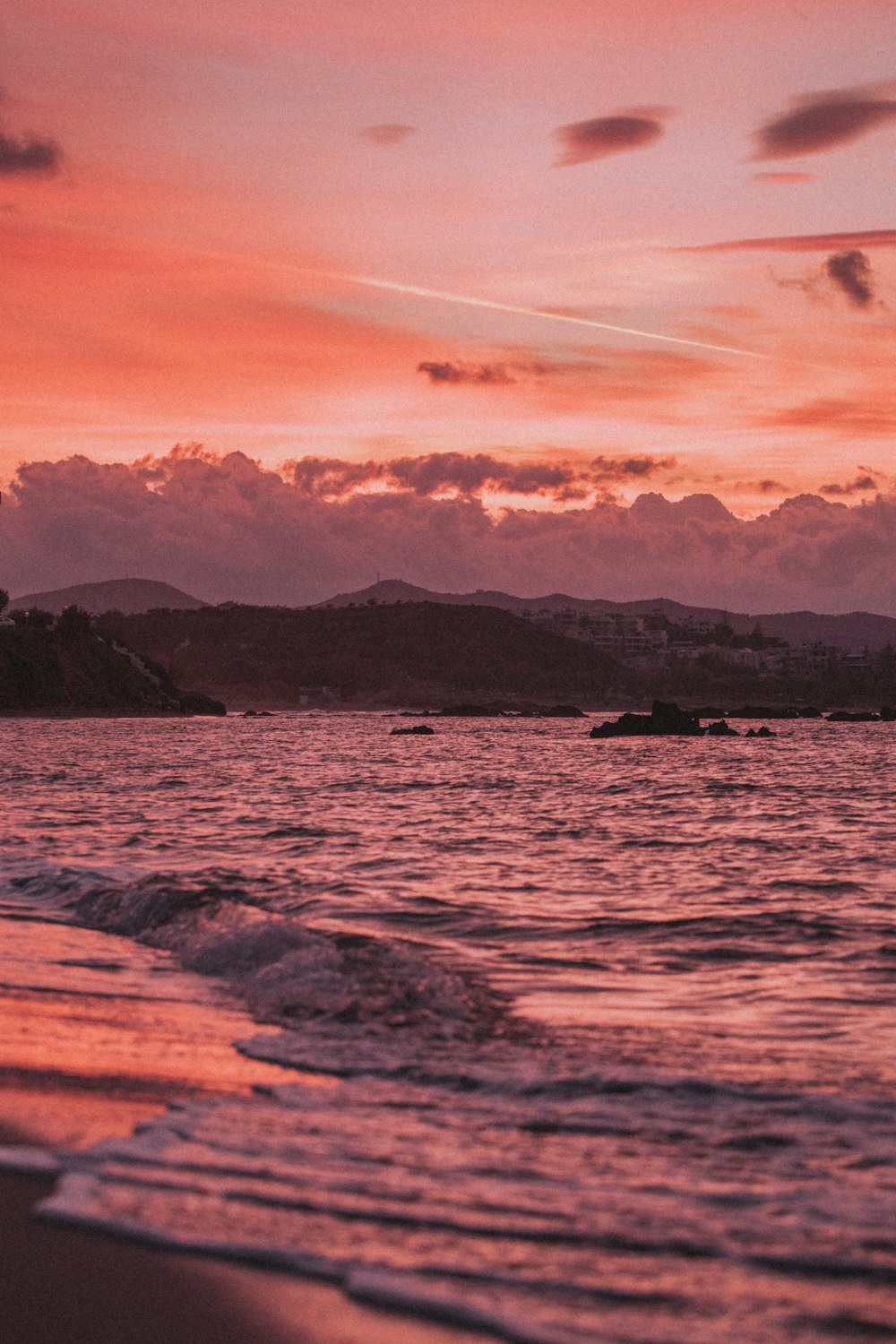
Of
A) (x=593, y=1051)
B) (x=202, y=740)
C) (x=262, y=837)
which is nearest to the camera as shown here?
(x=593, y=1051)

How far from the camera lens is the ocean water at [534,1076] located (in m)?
4.68

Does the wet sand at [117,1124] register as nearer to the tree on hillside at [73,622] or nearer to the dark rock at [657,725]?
the dark rock at [657,725]

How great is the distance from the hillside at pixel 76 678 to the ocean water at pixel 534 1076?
111 meters

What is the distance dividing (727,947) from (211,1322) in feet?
27.0

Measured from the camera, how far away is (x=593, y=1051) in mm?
7891

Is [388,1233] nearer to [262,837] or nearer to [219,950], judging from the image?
[219,950]

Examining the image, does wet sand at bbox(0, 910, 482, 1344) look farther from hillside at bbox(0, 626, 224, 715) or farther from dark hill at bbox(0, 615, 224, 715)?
dark hill at bbox(0, 615, 224, 715)

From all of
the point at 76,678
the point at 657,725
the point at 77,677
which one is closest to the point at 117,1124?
the point at 657,725

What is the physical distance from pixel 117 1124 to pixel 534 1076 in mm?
2423

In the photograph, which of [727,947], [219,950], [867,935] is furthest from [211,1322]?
[867,935]

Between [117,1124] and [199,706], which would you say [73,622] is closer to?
[199,706]

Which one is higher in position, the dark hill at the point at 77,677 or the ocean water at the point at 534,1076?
the dark hill at the point at 77,677

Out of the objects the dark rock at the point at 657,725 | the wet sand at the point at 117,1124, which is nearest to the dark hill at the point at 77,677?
the dark rock at the point at 657,725

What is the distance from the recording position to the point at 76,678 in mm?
134000
